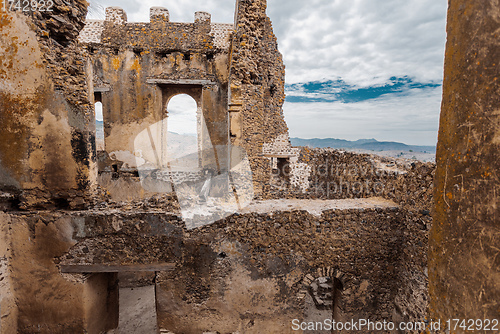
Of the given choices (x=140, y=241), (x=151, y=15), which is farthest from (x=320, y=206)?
(x=151, y=15)

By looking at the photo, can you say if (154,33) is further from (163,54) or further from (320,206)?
(320,206)

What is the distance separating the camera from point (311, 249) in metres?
4.06

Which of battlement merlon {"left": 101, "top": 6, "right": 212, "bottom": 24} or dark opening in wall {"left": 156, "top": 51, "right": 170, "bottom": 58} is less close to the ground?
battlement merlon {"left": 101, "top": 6, "right": 212, "bottom": 24}

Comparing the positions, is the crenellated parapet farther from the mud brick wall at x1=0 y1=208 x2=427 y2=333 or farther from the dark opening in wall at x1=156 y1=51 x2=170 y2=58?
the mud brick wall at x1=0 y1=208 x2=427 y2=333

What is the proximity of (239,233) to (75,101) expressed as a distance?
11.8 feet

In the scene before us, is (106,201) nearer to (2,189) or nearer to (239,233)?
(2,189)

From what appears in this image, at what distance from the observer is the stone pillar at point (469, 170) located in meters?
0.88

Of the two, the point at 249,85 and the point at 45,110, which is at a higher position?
the point at 249,85

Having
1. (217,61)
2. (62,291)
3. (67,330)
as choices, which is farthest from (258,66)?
(67,330)

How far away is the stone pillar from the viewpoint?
2.87 feet

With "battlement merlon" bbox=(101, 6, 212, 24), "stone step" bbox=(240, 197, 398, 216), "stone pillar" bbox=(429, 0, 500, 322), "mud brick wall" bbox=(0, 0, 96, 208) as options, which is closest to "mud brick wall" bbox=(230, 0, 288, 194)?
"stone step" bbox=(240, 197, 398, 216)

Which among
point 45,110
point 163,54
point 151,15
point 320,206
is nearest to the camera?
point 45,110

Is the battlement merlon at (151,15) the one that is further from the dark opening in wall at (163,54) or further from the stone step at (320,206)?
the stone step at (320,206)

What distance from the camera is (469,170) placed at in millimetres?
962
